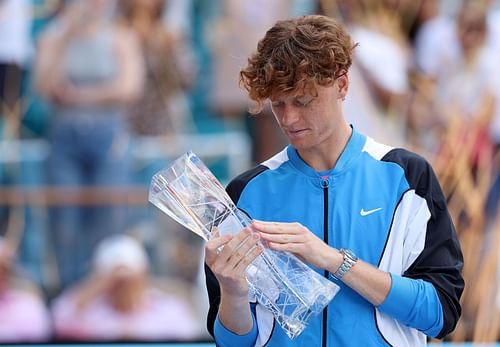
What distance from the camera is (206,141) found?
15.2 feet

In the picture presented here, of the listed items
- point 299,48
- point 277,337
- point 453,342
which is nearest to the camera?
point 299,48

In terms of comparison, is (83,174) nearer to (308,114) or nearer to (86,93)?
(86,93)

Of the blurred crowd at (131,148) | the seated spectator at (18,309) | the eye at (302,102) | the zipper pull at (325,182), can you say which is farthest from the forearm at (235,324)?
the seated spectator at (18,309)

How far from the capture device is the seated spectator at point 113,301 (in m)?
4.59

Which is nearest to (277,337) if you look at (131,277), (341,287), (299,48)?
(341,287)

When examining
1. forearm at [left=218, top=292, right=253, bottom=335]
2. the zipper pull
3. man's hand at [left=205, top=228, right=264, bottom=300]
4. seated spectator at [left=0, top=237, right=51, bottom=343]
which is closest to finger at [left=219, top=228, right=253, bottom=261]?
man's hand at [left=205, top=228, right=264, bottom=300]

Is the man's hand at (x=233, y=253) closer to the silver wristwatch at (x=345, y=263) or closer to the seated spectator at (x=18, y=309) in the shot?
the silver wristwatch at (x=345, y=263)

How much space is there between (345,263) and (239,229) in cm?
21

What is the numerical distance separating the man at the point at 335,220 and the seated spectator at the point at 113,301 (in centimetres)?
278

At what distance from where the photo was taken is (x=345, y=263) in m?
1.70

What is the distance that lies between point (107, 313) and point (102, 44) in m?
1.31

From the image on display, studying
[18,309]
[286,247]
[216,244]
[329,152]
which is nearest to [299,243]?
[286,247]

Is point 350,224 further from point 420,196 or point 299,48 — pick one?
point 299,48

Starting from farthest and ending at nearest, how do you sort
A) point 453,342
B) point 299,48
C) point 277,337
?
point 453,342, point 277,337, point 299,48
